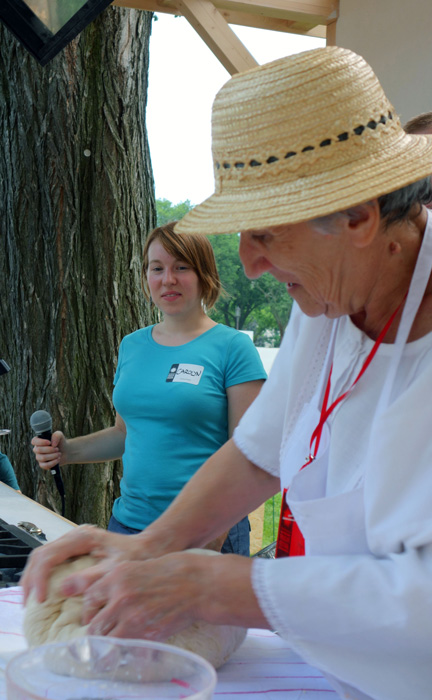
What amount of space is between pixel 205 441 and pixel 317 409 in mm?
1240

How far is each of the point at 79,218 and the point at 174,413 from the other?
176cm

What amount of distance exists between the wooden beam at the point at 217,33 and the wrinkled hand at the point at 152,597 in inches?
103

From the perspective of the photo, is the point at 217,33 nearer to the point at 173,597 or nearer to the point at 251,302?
the point at 173,597

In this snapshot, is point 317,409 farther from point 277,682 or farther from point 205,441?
point 205,441

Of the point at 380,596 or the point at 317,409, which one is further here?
the point at 317,409

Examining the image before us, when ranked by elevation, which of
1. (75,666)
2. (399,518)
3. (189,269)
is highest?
(189,269)

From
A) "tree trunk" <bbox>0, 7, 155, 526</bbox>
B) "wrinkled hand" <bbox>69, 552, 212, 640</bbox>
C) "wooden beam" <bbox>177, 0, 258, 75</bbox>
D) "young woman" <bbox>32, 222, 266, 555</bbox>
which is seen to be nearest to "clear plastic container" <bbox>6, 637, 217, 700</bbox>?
"wrinkled hand" <bbox>69, 552, 212, 640</bbox>

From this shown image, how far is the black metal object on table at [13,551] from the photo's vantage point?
1.46 metres

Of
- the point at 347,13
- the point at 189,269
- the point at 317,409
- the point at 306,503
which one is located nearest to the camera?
the point at 306,503

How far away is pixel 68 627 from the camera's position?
1031 mm

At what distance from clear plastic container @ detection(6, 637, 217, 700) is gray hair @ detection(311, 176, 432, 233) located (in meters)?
0.59

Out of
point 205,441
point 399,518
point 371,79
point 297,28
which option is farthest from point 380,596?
point 297,28

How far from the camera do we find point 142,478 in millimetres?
2381

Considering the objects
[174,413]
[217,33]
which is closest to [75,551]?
[174,413]
